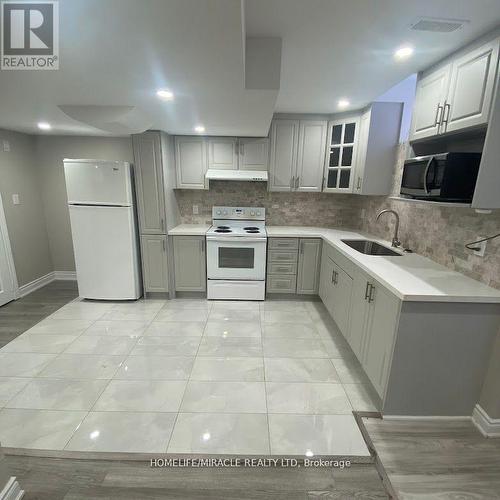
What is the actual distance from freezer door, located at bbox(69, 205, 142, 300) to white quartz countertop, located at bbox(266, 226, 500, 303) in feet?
8.05

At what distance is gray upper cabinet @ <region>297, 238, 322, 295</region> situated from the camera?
3301 mm

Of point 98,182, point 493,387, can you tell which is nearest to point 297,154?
point 98,182

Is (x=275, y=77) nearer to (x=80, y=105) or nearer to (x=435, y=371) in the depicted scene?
(x=80, y=105)

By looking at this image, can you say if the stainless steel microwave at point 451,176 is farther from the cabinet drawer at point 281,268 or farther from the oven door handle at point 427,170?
the cabinet drawer at point 281,268

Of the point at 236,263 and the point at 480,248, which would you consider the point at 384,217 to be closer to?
the point at 480,248

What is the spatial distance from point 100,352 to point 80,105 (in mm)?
2114

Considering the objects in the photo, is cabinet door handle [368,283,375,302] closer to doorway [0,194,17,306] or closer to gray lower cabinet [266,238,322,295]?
gray lower cabinet [266,238,322,295]

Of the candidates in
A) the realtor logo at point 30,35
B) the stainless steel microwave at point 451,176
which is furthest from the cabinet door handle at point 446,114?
the realtor logo at point 30,35

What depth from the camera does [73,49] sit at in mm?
1215

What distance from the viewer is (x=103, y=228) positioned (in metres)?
3.14

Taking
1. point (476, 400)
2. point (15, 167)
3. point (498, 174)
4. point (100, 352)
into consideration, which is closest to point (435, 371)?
point (476, 400)

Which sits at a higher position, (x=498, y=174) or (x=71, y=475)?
(x=498, y=174)

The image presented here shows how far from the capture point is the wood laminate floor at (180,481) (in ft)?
4.27

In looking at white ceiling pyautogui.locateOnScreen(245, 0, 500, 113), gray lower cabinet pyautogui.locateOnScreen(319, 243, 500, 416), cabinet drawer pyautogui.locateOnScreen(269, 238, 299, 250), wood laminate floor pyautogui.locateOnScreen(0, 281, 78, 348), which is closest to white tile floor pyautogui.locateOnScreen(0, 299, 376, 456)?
wood laminate floor pyautogui.locateOnScreen(0, 281, 78, 348)
